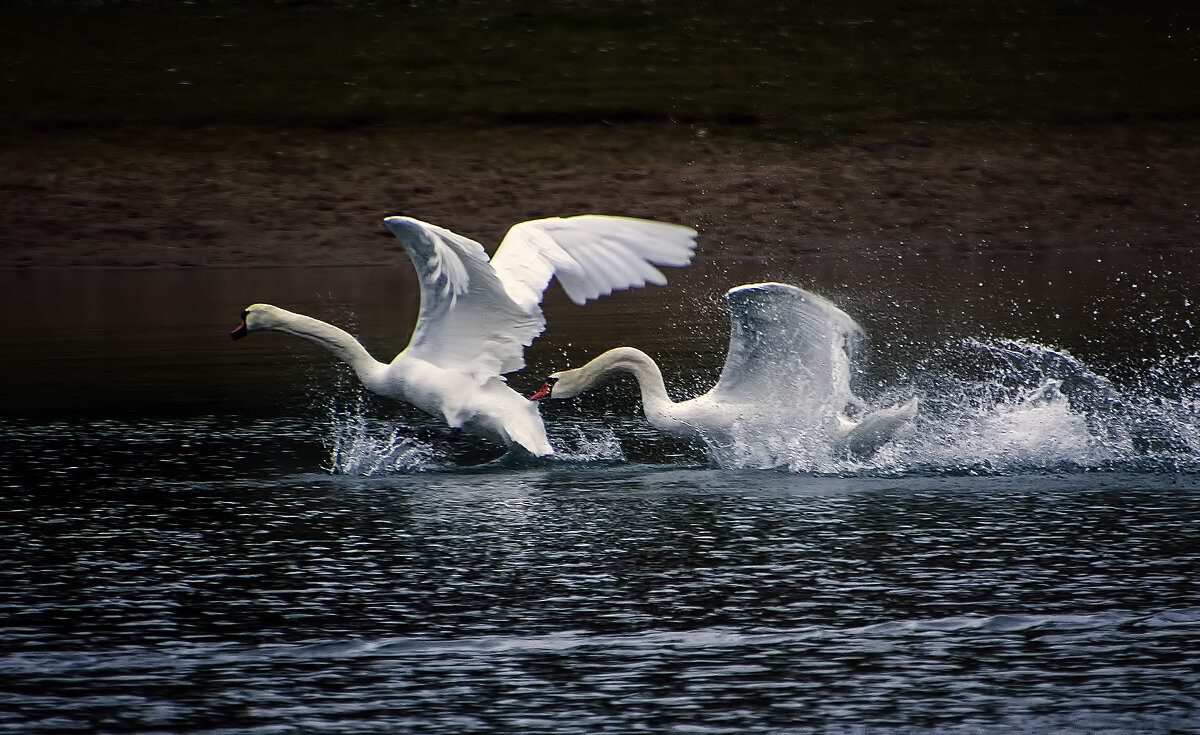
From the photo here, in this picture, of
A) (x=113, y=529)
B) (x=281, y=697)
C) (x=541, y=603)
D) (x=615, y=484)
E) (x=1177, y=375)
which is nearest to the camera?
(x=281, y=697)

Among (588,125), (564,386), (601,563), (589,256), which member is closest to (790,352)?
(564,386)

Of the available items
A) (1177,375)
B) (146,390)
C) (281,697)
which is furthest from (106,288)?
(281,697)

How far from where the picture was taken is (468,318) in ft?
29.9

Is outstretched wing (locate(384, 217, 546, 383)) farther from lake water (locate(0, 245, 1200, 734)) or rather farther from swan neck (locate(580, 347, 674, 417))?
lake water (locate(0, 245, 1200, 734))

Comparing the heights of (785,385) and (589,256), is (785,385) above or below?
below

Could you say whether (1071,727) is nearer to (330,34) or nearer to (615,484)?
(615,484)

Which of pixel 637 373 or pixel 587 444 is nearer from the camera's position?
pixel 637 373

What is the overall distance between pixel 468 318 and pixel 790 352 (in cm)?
161

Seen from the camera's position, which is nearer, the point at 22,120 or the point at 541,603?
the point at 541,603

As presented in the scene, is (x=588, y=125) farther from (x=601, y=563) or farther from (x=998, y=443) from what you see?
(x=601, y=563)

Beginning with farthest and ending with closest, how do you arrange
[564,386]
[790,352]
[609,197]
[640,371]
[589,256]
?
[609,197]
[589,256]
[564,386]
[640,371]
[790,352]

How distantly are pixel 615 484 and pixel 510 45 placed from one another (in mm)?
24946

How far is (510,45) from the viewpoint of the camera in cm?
3262

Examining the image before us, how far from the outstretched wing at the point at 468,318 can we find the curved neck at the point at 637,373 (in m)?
0.34
